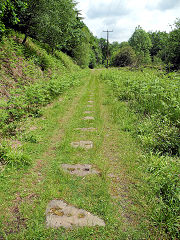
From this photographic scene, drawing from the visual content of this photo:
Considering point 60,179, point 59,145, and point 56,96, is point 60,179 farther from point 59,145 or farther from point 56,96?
point 56,96

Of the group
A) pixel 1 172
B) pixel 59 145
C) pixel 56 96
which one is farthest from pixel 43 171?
pixel 56 96

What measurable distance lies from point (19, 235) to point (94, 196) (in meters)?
1.30

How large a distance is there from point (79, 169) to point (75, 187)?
0.61 meters

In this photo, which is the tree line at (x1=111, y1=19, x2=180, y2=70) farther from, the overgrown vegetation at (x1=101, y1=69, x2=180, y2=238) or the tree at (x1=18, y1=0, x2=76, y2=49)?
the tree at (x1=18, y1=0, x2=76, y2=49)

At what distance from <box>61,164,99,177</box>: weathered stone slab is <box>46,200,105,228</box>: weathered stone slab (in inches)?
36.1

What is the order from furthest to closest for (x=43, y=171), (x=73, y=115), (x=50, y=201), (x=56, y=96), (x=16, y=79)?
(x=56, y=96) < (x=16, y=79) < (x=73, y=115) < (x=43, y=171) < (x=50, y=201)

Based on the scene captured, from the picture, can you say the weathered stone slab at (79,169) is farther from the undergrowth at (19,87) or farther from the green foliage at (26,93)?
the green foliage at (26,93)

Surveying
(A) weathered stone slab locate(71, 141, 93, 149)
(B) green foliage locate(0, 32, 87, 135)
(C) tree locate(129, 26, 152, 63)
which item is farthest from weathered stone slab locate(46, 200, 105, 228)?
(C) tree locate(129, 26, 152, 63)

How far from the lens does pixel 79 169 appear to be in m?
3.87

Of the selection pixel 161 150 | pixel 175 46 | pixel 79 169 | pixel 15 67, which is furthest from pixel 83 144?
pixel 175 46

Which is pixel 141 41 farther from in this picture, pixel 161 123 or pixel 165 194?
pixel 165 194

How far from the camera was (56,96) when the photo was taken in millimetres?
10398

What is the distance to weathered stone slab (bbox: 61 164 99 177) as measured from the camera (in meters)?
3.72

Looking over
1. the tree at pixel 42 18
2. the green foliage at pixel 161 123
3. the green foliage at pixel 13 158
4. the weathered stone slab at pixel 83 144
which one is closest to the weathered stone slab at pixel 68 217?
the green foliage at pixel 13 158
